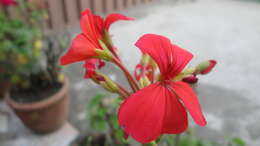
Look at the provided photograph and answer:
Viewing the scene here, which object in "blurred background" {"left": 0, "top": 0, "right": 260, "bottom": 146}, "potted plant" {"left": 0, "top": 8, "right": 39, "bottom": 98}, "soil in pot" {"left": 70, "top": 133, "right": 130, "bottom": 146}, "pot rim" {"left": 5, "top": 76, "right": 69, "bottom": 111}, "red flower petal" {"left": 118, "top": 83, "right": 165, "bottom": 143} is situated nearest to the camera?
"red flower petal" {"left": 118, "top": 83, "right": 165, "bottom": 143}

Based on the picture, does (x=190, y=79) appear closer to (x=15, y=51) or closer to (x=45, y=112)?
(x=45, y=112)

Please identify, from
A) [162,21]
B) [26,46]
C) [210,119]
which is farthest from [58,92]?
[162,21]

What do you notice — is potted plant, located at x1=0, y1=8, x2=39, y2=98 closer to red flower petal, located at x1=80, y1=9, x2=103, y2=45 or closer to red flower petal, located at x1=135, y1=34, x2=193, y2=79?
red flower petal, located at x1=80, y1=9, x2=103, y2=45

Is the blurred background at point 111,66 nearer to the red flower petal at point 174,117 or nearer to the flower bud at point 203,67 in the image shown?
the flower bud at point 203,67

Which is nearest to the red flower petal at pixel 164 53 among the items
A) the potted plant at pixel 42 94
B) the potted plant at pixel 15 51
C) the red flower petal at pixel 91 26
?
the red flower petal at pixel 91 26

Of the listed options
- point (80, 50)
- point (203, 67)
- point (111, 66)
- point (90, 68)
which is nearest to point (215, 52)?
point (111, 66)

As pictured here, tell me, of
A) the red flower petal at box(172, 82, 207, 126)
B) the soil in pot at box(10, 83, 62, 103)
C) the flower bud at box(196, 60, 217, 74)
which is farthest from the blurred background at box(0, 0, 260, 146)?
the red flower petal at box(172, 82, 207, 126)
